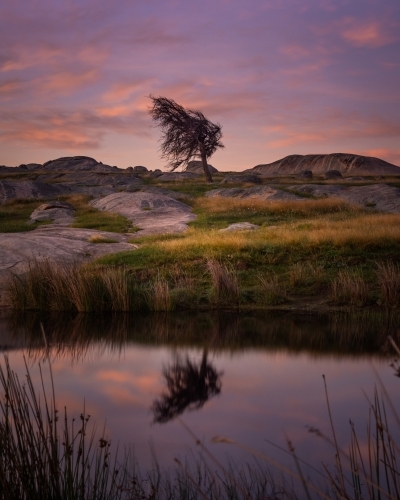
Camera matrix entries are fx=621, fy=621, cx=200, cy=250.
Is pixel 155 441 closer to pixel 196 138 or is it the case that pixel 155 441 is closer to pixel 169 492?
pixel 169 492

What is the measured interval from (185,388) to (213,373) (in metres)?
0.80

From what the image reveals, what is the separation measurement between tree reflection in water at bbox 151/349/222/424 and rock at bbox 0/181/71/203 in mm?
37103

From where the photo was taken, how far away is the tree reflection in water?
7.67m

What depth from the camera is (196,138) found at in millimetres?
61500

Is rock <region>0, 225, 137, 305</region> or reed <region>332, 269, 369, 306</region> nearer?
reed <region>332, 269, 369, 306</region>

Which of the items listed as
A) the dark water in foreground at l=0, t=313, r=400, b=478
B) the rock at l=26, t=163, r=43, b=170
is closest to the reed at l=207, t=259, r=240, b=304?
the dark water in foreground at l=0, t=313, r=400, b=478

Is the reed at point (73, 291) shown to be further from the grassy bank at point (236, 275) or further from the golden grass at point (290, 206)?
the golden grass at point (290, 206)

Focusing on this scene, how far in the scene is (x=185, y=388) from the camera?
8703mm

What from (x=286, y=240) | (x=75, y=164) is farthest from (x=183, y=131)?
(x=75, y=164)

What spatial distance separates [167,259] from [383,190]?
27.7 meters

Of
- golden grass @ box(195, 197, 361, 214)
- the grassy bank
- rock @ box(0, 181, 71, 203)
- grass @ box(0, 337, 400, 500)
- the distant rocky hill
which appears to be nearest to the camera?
grass @ box(0, 337, 400, 500)

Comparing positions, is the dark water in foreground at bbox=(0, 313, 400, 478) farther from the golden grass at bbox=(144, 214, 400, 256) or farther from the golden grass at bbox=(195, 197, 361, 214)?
the golden grass at bbox=(195, 197, 361, 214)

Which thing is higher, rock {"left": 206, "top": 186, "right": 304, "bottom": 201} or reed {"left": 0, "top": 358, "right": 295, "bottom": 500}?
rock {"left": 206, "top": 186, "right": 304, "bottom": 201}

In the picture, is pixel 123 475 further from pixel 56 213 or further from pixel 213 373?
pixel 56 213
